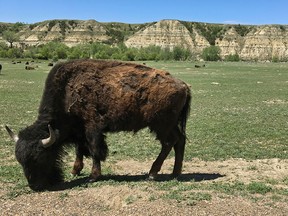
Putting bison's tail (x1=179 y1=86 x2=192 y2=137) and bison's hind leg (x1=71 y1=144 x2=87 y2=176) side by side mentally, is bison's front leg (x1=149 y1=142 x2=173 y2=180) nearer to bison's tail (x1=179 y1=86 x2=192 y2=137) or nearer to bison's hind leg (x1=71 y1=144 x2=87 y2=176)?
bison's tail (x1=179 y1=86 x2=192 y2=137)

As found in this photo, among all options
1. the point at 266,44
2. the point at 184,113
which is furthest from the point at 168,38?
the point at 184,113

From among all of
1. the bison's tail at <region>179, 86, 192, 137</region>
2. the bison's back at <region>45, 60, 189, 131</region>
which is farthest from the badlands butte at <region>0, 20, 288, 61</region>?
the bison's back at <region>45, 60, 189, 131</region>

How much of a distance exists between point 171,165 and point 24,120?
9.28 m

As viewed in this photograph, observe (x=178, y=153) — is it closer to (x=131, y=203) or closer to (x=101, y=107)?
(x=101, y=107)

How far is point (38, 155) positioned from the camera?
820 cm

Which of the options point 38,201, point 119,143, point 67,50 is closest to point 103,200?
point 38,201

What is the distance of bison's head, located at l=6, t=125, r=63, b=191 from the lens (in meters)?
8.12

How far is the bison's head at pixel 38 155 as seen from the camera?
812 cm

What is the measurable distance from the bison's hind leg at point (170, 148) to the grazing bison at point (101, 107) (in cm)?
2

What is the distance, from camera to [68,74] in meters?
9.16

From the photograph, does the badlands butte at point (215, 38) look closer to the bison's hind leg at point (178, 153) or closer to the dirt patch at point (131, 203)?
the bison's hind leg at point (178, 153)

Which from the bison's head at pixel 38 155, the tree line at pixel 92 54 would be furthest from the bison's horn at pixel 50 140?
the tree line at pixel 92 54

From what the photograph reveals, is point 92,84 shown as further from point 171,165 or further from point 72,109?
point 171,165

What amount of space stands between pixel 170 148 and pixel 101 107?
1.93 meters
